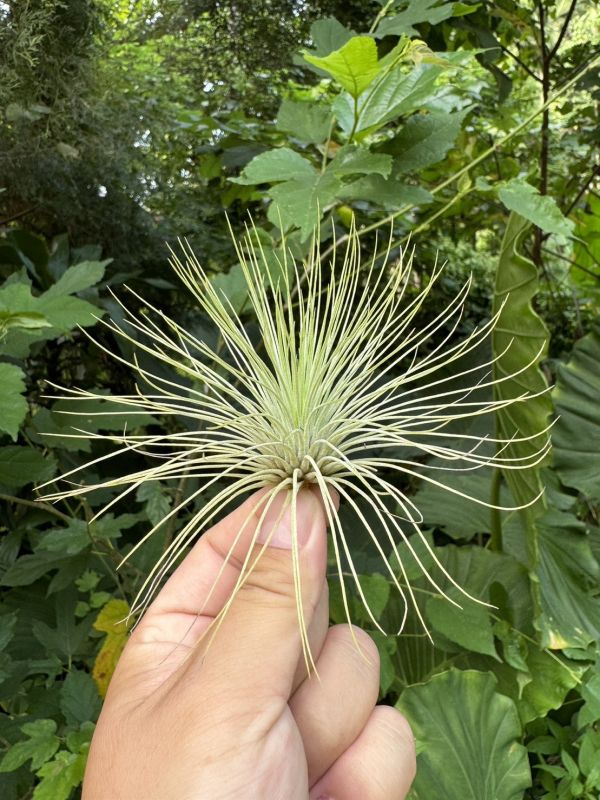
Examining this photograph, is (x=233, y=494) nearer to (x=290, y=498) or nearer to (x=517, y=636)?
(x=290, y=498)

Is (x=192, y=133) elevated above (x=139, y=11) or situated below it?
below

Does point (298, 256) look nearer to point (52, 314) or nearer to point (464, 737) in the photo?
point (52, 314)

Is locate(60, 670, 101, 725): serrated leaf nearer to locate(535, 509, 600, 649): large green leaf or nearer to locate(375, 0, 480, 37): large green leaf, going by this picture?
locate(535, 509, 600, 649): large green leaf

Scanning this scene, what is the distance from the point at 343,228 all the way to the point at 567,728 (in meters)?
0.97

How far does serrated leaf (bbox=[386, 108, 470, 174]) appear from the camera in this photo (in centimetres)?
67

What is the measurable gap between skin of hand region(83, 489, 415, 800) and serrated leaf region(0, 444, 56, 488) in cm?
34

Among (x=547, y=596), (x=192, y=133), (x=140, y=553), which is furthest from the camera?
(x=192, y=133)

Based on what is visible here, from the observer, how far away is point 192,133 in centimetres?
147

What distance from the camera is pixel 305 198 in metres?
0.60

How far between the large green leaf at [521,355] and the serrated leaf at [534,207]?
0.16ft

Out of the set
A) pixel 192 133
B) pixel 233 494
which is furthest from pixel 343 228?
pixel 233 494

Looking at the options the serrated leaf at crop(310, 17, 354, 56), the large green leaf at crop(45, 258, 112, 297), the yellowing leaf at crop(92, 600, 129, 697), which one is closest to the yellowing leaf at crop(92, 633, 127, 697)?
the yellowing leaf at crop(92, 600, 129, 697)

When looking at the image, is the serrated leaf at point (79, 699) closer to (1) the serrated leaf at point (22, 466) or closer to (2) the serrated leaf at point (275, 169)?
(1) the serrated leaf at point (22, 466)

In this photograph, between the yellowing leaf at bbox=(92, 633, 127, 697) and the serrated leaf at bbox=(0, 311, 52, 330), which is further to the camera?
the yellowing leaf at bbox=(92, 633, 127, 697)
